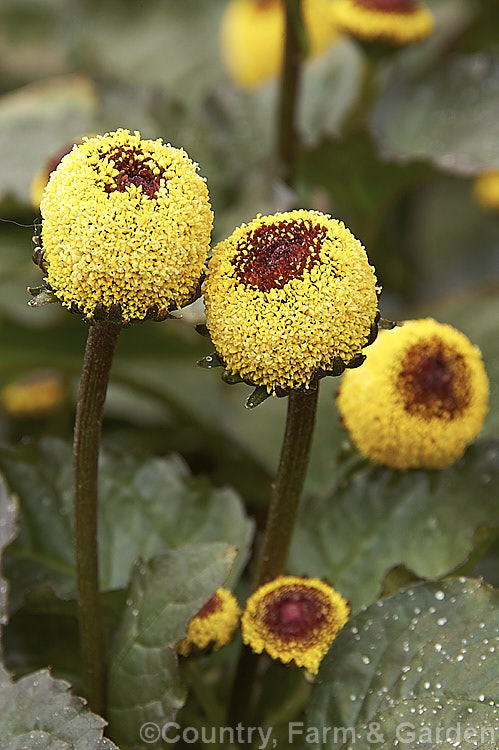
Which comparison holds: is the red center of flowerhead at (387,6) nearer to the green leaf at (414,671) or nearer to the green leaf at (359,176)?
the green leaf at (359,176)

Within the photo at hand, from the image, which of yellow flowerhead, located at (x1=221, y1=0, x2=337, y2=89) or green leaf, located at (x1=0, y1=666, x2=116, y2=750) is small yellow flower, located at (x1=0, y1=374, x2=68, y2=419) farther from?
green leaf, located at (x1=0, y1=666, x2=116, y2=750)

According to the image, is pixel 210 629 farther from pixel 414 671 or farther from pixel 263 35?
pixel 263 35

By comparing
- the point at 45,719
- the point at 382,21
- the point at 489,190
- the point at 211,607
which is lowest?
the point at 45,719

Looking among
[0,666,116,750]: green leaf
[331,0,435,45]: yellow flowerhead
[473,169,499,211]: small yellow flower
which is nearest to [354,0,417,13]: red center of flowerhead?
[331,0,435,45]: yellow flowerhead

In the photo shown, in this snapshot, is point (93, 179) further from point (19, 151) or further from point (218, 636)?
point (19, 151)

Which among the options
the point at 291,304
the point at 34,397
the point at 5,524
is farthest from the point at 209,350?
the point at 291,304

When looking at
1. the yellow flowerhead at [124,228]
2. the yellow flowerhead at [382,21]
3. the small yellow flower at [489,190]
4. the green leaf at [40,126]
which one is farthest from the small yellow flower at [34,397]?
the yellow flowerhead at [124,228]

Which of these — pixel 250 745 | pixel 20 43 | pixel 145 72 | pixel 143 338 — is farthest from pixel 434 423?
pixel 20 43
